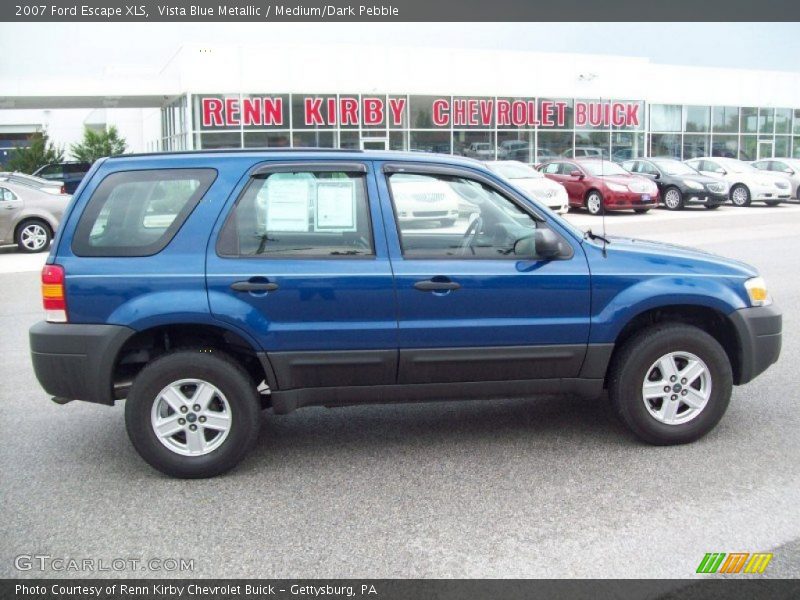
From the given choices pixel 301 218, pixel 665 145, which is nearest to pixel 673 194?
pixel 665 145

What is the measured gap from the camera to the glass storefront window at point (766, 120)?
4444cm

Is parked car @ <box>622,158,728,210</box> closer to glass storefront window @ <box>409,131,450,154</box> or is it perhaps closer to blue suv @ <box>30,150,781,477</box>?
glass storefront window @ <box>409,131,450,154</box>

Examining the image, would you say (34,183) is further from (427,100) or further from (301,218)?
(427,100)

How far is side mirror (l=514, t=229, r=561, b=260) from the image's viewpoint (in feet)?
15.9

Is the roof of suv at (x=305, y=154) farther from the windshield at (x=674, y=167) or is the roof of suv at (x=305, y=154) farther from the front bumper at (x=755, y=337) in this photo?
the windshield at (x=674, y=167)

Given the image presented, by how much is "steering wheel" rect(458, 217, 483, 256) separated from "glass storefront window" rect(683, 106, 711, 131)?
130 feet

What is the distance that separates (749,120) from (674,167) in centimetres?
1998

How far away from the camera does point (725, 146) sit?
141 feet

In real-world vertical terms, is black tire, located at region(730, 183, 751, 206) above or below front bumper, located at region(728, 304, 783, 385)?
above

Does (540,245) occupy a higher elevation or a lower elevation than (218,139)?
lower

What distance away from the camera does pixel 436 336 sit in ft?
15.9

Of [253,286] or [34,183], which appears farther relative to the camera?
[34,183]

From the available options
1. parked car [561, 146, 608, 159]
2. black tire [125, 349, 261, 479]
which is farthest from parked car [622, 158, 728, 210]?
black tire [125, 349, 261, 479]

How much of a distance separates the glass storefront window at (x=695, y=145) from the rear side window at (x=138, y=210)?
40.2 metres
